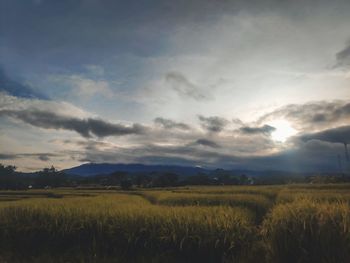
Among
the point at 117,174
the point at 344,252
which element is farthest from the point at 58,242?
the point at 117,174

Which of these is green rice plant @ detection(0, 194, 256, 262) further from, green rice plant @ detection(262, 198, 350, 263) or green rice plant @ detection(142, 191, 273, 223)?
green rice plant @ detection(142, 191, 273, 223)

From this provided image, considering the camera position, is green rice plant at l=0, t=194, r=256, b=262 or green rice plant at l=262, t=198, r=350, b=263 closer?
green rice plant at l=262, t=198, r=350, b=263

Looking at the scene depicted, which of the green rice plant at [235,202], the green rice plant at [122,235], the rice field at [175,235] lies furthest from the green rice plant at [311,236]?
the green rice plant at [235,202]

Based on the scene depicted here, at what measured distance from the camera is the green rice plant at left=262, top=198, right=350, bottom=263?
7590mm

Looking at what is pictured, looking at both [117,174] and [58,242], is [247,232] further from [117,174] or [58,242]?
[117,174]

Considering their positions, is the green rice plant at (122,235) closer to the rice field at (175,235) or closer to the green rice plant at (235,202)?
the rice field at (175,235)

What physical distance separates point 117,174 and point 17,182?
44610 mm

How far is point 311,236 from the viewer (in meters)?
7.96

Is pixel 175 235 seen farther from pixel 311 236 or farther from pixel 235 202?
pixel 235 202

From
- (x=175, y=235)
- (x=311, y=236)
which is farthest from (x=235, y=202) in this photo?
(x=311, y=236)

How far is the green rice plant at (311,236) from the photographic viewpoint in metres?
7.59

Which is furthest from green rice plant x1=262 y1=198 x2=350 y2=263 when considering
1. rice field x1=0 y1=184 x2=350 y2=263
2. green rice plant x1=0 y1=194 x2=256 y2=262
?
green rice plant x1=0 y1=194 x2=256 y2=262

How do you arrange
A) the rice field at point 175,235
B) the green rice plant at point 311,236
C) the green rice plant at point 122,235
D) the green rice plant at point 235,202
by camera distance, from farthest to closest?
1. the green rice plant at point 235,202
2. the green rice plant at point 122,235
3. the rice field at point 175,235
4. the green rice plant at point 311,236

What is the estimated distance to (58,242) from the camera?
11758mm
